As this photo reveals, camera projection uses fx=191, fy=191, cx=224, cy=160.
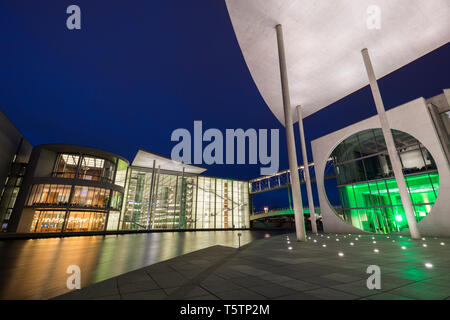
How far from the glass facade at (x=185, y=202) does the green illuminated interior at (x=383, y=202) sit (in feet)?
85.1

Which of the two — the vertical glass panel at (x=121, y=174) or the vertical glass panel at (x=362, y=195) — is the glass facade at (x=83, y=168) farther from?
the vertical glass panel at (x=362, y=195)

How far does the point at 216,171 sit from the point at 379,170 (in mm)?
75807

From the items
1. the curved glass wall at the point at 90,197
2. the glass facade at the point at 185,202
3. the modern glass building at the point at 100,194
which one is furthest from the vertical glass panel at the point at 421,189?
the curved glass wall at the point at 90,197

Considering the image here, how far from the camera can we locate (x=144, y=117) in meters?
76.0

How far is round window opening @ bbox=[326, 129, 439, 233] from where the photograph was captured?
45.2 ft

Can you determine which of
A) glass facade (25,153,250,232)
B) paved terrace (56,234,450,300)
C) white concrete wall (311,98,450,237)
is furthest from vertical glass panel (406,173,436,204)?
glass facade (25,153,250,232)

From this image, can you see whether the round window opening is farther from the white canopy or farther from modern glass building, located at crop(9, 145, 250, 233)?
modern glass building, located at crop(9, 145, 250, 233)

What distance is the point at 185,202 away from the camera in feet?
134

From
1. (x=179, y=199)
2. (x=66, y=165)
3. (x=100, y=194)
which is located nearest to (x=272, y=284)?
Answer: (x=100, y=194)

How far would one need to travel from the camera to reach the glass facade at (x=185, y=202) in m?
35.6

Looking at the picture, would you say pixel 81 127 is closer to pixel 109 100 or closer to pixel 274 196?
pixel 109 100

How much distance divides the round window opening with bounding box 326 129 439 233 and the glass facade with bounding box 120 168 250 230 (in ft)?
84.4
